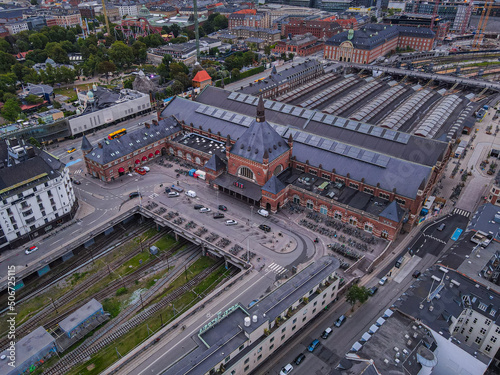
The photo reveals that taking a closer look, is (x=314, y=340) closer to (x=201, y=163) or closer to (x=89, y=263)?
(x=89, y=263)

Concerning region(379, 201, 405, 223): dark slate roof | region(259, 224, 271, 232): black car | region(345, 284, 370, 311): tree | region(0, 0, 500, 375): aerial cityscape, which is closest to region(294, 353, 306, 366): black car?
region(0, 0, 500, 375): aerial cityscape

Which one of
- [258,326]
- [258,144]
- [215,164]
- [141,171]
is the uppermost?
[258,144]

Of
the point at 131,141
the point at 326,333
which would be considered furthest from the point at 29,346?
the point at 131,141

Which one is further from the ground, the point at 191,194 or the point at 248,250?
the point at 191,194

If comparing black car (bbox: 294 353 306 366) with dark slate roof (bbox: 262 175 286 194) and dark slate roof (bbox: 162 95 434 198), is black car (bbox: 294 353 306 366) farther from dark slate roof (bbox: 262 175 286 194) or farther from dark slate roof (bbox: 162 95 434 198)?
dark slate roof (bbox: 162 95 434 198)

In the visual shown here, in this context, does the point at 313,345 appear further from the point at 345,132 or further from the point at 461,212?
the point at 345,132
